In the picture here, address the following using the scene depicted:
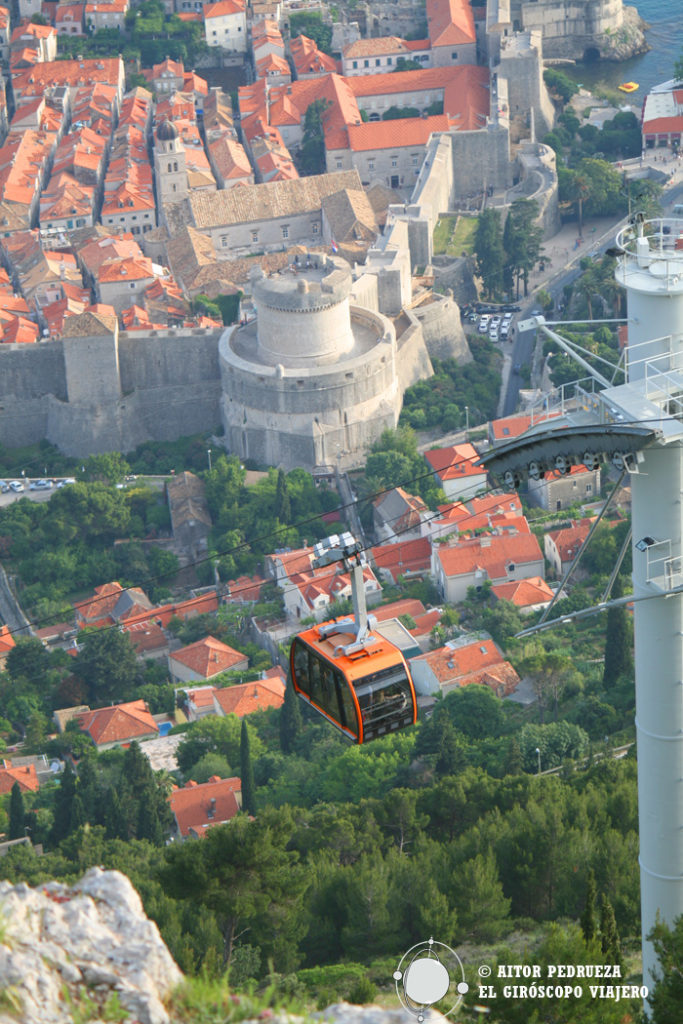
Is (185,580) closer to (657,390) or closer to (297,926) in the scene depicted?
(297,926)

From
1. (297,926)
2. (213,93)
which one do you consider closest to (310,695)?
(297,926)

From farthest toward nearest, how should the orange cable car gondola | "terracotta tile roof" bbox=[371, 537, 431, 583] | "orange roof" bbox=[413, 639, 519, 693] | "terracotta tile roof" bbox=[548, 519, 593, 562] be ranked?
"terracotta tile roof" bbox=[371, 537, 431, 583] < "terracotta tile roof" bbox=[548, 519, 593, 562] < "orange roof" bbox=[413, 639, 519, 693] < the orange cable car gondola

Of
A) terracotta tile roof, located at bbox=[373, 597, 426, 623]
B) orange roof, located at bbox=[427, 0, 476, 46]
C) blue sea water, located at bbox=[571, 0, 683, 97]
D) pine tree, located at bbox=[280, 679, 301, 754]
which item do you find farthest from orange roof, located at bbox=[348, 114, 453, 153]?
pine tree, located at bbox=[280, 679, 301, 754]

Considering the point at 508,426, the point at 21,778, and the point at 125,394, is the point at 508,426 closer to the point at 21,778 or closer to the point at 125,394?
the point at 125,394

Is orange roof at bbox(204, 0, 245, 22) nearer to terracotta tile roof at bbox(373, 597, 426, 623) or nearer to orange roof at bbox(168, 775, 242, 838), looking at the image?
terracotta tile roof at bbox(373, 597, 426, 623)

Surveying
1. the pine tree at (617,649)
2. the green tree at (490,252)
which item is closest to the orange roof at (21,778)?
the pine tree at (617,649)

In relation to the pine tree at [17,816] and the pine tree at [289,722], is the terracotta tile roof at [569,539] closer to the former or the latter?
the pine tree at [289,722]
